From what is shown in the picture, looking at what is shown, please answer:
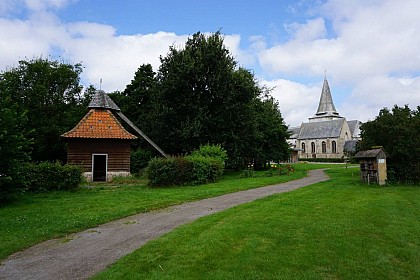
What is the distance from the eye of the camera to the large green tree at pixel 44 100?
1275 inches

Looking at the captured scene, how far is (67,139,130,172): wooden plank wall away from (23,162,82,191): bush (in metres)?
6.71

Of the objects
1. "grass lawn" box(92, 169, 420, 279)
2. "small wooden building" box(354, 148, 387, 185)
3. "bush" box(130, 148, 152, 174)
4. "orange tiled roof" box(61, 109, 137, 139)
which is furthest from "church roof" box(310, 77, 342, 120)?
"grass lawn" box(92, 169, 420, 279)

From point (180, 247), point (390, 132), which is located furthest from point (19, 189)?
point (390, 132)

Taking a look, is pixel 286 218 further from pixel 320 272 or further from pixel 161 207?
pixel 161 207

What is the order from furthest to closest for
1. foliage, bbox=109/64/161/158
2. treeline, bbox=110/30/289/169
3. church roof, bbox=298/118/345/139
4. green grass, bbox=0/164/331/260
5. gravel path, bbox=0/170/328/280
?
church roof, bbox=298/118/345/139 → foliage, bbox=109/64/161/158 → treeline, bbox=110/30/289/169 → green grass, bbox=0/164/331/260 → gravel path, bbox=0/170/328/280

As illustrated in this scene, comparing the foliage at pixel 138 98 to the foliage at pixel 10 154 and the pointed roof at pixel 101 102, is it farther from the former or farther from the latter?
the foliage at pixel 10 154

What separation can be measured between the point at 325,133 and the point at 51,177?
84.1 metres

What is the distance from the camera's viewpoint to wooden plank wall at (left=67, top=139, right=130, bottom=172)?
2453cm

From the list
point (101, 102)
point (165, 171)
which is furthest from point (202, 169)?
point (101, 102)

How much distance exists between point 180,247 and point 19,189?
1038 cm

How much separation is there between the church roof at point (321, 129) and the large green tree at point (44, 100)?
7154cm

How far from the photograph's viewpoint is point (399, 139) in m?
19.3

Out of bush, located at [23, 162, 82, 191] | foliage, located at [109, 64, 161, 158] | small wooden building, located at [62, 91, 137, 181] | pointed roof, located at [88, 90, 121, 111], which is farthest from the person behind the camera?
foliage, located at [109, 64, 161, 158]

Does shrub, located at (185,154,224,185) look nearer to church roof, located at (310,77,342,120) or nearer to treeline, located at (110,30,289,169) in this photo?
treeline, located at (110,30,289,169)
